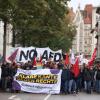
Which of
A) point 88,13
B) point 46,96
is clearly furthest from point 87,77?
point 88,13

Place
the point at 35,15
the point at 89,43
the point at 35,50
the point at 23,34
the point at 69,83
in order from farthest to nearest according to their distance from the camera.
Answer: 1. the point at 89,43
2. the point at 23,34
3. the point at 35,15
4. the point at 35,50
5. the point at 69,83

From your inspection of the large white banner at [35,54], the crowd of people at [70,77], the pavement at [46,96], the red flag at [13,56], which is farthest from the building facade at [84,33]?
the pavement at [46,96]

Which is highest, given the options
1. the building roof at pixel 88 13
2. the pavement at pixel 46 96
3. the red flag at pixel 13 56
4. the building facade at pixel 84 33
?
the building roof at pixel 88 13

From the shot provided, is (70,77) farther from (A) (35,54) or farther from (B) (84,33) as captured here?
A: (B) (84,33)

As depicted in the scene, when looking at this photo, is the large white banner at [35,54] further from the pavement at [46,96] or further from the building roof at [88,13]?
the building roof at [88,13]

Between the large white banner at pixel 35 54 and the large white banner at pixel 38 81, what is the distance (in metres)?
2.92

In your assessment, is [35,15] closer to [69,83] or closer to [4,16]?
[4,16]

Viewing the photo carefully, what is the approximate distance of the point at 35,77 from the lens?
83.3ft

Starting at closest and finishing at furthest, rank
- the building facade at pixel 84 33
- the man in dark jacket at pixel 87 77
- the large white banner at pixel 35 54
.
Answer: the man in dark jacket at pixel 87 77, the large white banner at pixel 35 54, the building facade at pixel 84 33

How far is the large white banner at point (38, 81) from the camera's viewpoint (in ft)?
82.7

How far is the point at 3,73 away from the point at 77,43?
462 feet

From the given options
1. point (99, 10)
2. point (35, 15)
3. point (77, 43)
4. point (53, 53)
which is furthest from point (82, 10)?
point (53, 53)

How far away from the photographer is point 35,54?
2908 cm

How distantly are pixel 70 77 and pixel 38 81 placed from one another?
1.51 m
